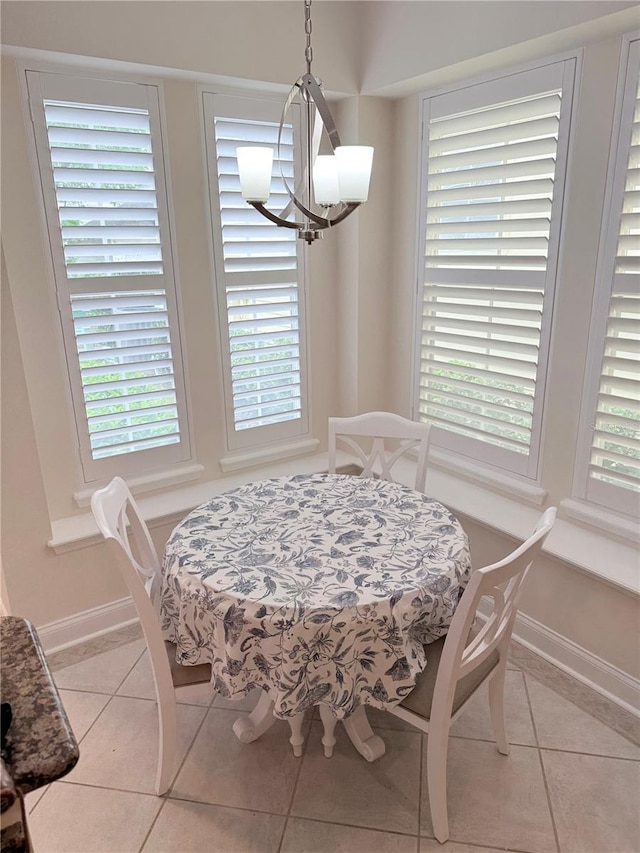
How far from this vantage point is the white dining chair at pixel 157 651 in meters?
1.53

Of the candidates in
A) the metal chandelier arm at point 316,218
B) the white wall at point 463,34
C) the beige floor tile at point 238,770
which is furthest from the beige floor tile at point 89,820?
the white wall at point 463,34

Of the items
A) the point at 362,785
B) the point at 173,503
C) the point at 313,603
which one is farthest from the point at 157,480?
the point at 362,785

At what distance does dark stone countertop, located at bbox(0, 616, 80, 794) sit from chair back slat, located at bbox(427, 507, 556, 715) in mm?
919

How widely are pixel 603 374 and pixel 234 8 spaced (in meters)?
2.05

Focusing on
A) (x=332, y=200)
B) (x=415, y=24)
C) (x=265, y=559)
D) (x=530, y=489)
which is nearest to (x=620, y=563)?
(x=530, y=489)

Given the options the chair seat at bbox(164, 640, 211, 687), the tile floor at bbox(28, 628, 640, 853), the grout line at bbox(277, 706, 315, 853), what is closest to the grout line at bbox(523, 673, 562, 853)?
the tile floor at bbox(28, 628, 640, 853)

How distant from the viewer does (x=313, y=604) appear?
145 cm

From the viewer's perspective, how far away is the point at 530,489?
94.0 inches

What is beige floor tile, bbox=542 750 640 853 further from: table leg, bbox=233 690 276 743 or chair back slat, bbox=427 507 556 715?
table leg, bbox=233 690 276 743

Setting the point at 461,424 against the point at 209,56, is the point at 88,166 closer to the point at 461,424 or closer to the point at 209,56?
the point at 209,56

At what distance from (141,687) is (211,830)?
0.69m

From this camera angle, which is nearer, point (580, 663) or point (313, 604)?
point (313, 604)

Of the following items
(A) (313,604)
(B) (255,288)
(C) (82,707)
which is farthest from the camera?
(B) (255,288)

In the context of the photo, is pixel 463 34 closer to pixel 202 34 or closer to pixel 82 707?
pixel 202 34
